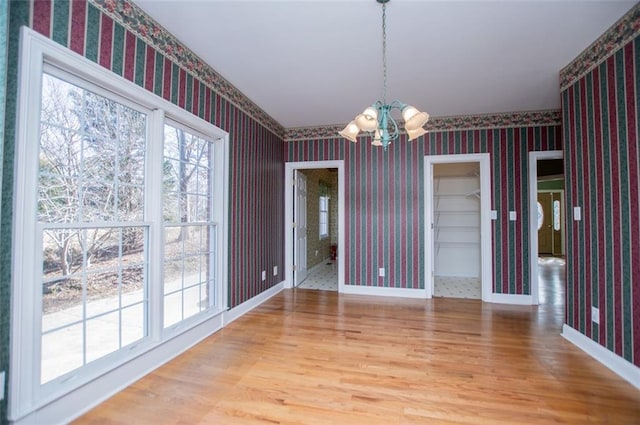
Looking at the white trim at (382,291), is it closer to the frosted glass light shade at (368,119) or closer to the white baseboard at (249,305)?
the white baseboard at (249,305)

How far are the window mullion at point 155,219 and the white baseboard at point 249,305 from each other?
94 centimetres

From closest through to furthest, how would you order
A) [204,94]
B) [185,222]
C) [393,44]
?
[393,44] < [185,222] < [204,94]

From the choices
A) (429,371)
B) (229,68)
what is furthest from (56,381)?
(229,68)

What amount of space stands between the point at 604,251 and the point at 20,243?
3859mm

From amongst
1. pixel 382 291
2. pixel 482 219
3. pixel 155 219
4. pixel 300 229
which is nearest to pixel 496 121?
pixel 482 219

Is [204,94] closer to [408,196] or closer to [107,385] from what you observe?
[107,385]

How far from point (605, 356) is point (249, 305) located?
339 cm

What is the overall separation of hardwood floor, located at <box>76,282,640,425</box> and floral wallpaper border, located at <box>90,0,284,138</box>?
2471 mm

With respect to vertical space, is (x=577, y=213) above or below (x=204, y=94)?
below

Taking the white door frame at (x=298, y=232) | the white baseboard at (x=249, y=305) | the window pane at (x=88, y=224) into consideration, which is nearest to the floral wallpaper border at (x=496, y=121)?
the white door frame at (x=298, y=232)

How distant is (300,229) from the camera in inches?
198

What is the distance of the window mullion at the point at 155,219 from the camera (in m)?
2.19

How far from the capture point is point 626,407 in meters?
1.74

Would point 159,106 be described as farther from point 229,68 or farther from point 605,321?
point 605,321
